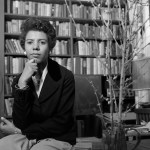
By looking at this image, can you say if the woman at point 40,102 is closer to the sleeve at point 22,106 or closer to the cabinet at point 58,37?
the sleeve at point 22,106

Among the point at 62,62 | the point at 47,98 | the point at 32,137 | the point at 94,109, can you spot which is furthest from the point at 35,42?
the point at 62,62

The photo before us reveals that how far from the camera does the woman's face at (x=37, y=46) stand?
97 centimetres

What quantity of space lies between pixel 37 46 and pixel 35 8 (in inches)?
106

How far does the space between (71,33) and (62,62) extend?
0.45 m

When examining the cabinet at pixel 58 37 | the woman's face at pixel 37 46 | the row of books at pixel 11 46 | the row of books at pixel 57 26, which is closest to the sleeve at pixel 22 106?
the woman's face at pixel 37 46

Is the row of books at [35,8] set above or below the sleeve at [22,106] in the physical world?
above

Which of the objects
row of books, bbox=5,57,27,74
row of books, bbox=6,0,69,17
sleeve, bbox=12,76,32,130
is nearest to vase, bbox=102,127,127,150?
sleeve, bbox=12,76,32,130

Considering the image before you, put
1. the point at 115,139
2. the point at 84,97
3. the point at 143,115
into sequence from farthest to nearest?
the point at 84,97, the point at 143,115, the point at 115,139

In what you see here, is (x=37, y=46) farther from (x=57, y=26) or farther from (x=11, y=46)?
(x=57, y=26)

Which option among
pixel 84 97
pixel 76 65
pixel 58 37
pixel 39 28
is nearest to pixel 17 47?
pixel 58 37

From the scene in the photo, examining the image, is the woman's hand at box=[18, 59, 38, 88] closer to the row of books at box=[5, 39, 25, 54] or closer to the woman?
the woman

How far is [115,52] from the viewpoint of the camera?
377 cm

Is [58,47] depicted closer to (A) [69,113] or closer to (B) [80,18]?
(B) [80,18]

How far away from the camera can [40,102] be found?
0.98m
